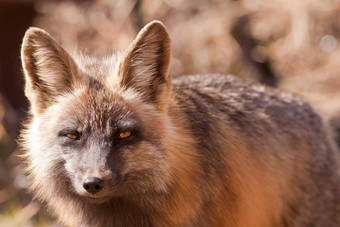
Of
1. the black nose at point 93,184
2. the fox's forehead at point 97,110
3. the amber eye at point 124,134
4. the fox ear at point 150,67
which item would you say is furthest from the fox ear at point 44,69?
the black nose at point 93,184

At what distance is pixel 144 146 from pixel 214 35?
9180mm

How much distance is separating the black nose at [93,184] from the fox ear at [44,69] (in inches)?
43.7

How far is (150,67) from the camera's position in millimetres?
4672

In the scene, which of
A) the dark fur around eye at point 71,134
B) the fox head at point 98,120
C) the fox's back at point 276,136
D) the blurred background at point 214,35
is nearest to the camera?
the fox head at point 98,120

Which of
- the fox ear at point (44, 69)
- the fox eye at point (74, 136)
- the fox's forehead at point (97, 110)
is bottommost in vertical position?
the fox eye at point (74, 136)

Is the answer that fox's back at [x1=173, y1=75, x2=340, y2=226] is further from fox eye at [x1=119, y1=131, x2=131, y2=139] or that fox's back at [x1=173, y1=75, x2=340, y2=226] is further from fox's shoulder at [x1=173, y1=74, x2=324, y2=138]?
fox eye at [x1=119, y1=131, x2=131, y2=139]

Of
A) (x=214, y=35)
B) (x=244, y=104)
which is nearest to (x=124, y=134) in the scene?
(x=244, y=104)

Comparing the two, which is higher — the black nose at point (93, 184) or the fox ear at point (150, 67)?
the fox ear at point (150, 67)

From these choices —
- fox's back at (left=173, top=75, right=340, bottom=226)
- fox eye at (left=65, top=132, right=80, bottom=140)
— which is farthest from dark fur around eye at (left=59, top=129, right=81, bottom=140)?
fox's back at (left=173, top=75, right=340, bottom=226)

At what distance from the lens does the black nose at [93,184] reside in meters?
3.94

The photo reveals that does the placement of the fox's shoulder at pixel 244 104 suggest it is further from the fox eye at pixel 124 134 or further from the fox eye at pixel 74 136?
the fox eye at pixel 74 136

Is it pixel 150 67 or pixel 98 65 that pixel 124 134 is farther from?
pixel 98 65

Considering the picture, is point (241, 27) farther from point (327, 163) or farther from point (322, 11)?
point (327, 163)

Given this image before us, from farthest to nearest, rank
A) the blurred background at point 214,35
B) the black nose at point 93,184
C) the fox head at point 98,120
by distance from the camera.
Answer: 1. the blurred background at point 214,35
2. the fox head at point 98,120
3. the black nose at point 93,184
